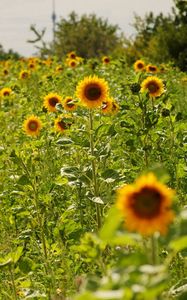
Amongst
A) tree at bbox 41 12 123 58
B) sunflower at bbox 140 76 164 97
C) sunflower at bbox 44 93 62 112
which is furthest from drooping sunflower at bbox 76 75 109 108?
tree at bbox 41 12 123 58

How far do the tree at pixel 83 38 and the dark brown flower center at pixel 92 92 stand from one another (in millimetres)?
19145

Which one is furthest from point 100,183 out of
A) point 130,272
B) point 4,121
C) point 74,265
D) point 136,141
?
point 4,121

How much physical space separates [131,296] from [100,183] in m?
1.96

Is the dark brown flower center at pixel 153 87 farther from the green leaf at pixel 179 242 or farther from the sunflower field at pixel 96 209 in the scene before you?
the green leaf at pixel 179 242

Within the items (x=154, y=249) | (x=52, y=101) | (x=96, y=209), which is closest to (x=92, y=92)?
(x=96, y=209)

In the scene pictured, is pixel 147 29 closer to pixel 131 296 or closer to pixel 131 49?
pixel 131 49

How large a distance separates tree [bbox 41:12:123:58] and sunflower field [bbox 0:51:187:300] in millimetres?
16879

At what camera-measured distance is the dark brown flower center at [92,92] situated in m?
3.55

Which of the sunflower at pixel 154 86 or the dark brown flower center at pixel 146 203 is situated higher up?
the sunflower at pixel 154 86

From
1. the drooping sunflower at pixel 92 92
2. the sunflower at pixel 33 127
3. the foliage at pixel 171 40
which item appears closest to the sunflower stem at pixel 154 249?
the drooping sunflower at pixel 92 92

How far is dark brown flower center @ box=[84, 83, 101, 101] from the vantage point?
355cm

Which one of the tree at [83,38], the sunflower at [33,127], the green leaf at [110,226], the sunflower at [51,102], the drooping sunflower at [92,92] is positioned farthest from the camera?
the tree at [83,38]

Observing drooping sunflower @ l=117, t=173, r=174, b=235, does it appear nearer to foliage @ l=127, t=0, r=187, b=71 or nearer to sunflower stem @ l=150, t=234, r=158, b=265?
sunflower stem @ l=150, t=234, r=158, b=265

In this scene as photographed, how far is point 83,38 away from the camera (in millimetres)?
24000
